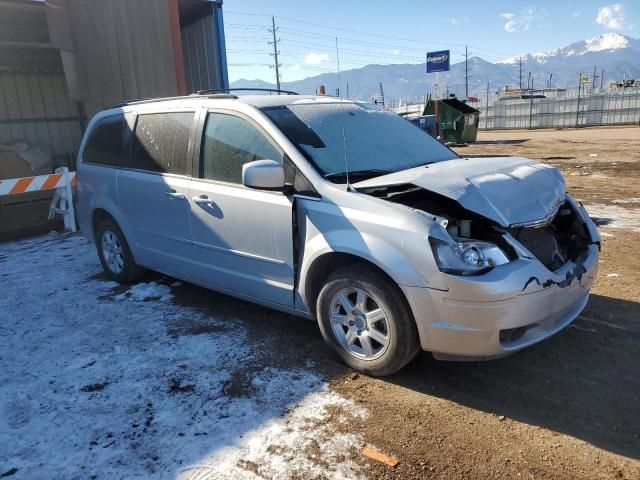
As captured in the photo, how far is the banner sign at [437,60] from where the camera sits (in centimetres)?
3203

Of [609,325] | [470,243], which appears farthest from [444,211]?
[609,325]

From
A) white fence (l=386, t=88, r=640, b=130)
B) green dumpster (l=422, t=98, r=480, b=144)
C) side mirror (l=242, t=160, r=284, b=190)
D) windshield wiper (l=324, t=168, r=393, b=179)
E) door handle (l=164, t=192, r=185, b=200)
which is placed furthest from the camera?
white fence (l=386, t=88, r=640, b=130)

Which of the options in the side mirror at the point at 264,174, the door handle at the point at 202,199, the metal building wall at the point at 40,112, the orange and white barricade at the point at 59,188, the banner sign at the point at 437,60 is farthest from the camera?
the banner sign at the point at 437,60

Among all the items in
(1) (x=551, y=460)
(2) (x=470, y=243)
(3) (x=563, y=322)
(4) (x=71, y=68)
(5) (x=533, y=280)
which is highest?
(4) (x=71, y=68)

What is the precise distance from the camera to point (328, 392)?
323 centimetres

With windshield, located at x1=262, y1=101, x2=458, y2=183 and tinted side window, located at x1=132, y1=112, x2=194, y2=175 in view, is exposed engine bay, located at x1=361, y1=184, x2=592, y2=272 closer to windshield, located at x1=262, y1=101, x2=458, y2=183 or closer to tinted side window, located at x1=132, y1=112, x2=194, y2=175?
windshield, located at x1=262, y1=101, x2=458, y2=183

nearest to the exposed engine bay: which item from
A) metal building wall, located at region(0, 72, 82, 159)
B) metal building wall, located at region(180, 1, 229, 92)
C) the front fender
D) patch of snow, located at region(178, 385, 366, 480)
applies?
the front fender

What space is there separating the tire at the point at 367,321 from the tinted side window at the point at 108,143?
2.81 meters

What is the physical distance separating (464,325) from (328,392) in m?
0.96

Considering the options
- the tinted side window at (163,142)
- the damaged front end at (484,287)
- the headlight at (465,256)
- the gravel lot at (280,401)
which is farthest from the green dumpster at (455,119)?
the headlight at (465,256)

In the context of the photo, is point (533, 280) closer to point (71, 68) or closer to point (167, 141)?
point (167, 141)

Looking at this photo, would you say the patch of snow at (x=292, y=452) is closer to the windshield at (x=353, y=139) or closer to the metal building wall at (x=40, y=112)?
the windshield at (x=353, y=139)

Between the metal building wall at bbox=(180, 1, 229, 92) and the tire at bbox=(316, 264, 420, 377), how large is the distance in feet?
27.1

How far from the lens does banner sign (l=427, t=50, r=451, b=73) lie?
32.0 m
